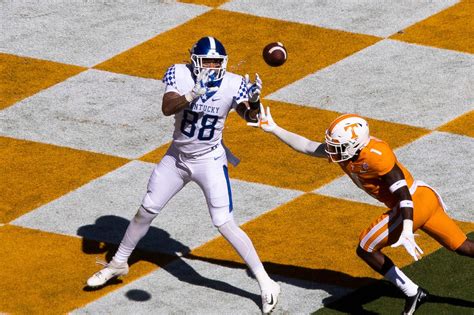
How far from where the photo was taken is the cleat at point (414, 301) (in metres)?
12.6

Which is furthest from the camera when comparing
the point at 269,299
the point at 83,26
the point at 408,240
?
the point at 83,26

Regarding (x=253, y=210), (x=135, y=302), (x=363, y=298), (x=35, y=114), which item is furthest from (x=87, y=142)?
(x=363, y=298)

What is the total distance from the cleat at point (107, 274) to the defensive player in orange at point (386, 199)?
88.9 inches

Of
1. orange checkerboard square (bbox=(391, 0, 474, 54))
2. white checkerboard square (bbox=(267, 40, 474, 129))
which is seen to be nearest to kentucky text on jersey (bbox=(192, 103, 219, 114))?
white checkerboard square (bbox=(267, 40, 474, 129))

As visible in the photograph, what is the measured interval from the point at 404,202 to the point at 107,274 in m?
2.92

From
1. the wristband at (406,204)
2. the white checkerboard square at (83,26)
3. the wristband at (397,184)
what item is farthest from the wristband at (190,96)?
the white checkerboard square at (83,26)

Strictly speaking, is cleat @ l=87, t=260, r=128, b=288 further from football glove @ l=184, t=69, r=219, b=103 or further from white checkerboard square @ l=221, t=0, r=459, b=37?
white checkerboard square @ l=221, t=0, r=459, b=37

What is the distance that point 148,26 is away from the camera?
18.9 metres

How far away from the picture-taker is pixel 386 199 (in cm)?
1280

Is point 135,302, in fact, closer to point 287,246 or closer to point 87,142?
point 287,246

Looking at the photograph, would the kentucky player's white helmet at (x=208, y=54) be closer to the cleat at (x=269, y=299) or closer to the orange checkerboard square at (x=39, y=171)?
the cleat at (x=269, y=299)

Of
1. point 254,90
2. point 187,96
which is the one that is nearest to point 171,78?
point 187,96

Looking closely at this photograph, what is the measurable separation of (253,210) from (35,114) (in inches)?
133

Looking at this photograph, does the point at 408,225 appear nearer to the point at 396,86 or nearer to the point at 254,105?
the point at 254,105
